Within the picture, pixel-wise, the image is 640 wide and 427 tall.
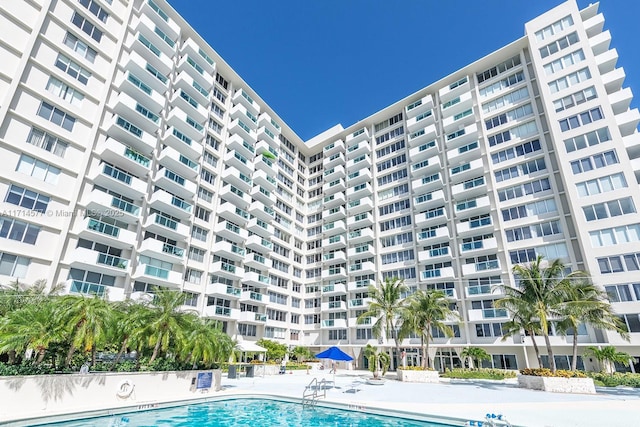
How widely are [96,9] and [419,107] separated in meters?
43.3

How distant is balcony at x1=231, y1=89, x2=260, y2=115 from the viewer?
50188 millimetres

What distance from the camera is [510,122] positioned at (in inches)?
1693

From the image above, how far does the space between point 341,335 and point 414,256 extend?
1627cm

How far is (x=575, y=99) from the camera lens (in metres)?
37.8

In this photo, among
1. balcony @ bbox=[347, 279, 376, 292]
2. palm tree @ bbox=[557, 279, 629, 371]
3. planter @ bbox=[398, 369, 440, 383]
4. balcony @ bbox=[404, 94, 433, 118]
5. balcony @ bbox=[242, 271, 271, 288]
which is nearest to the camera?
palm tree @ bbox=[557, 279, 629, 371]

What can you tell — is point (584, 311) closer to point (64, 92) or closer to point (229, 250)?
point (229, 250)

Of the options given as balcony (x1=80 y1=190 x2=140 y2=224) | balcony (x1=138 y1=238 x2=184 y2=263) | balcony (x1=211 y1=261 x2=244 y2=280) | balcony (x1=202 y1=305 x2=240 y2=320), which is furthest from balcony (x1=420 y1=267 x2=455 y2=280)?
balcony (x1=80 y1=190 x2=140 y2=224)

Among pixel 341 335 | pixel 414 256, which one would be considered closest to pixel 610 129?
pixel 414 256

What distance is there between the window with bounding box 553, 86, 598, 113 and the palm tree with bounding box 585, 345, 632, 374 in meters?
26.2

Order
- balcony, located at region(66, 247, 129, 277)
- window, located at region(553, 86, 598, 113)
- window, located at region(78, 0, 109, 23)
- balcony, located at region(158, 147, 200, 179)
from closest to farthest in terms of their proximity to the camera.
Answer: balcony, located at region(66, 247, 129, 277)
window, located at region(78, 0, 109, 23)
balcony, located at region(158, 147, 200, 179)
window, located at region(553, 86, 598, 113)

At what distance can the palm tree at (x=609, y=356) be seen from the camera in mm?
26203

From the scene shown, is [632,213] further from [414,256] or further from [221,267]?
[221,267]

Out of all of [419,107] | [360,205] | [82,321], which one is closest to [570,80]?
[419,107]

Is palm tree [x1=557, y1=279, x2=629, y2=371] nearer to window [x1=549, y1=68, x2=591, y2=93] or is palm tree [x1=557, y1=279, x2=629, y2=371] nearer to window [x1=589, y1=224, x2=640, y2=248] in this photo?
window [x1=589, y1=224, x2=640, y2=248]
